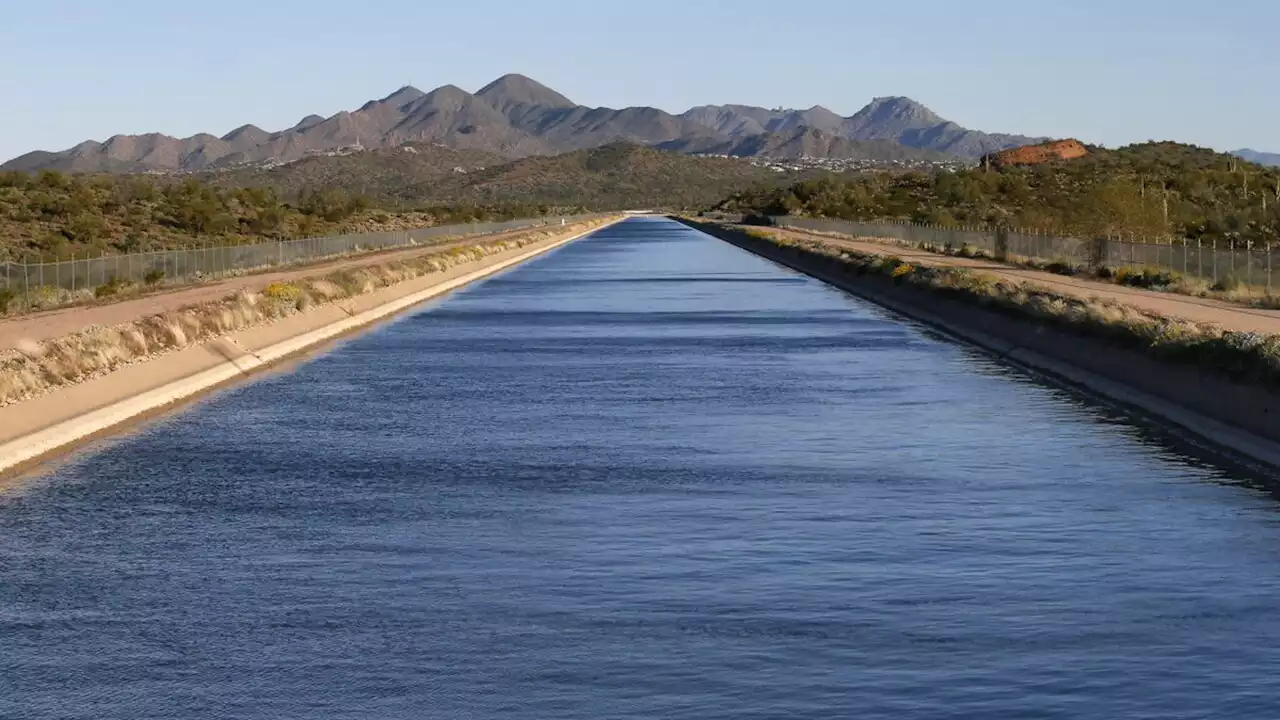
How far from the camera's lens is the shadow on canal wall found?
951 inches

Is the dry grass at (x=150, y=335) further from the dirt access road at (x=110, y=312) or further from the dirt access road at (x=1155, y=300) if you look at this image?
the dirt access road at (x=1155, y=300)

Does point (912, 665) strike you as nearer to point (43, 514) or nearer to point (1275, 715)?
point (1275, 715)

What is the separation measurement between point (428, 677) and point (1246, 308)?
123 feet

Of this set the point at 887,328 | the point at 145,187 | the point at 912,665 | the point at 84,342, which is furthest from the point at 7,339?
the point at 145,187

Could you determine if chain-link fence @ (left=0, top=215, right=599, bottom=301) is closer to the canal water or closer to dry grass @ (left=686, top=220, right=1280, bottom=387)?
dry grass @ (left=686, top=220, right=1280, bottom=387)

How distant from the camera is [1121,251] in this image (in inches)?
2643

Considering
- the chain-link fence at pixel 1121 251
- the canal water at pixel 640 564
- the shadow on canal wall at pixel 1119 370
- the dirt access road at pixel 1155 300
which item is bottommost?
the canal water at pixel 640 564

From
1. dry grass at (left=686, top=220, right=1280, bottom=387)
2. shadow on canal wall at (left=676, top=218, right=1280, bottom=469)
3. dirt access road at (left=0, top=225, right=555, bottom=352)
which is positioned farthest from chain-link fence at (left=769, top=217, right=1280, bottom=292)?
dirt access road at (left=0, top=225, right=555, bottom=352)

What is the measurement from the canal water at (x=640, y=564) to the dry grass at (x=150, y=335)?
2.08 meters

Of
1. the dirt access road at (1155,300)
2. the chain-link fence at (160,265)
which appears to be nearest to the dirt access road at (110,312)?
the chain-link fence at (160,265)

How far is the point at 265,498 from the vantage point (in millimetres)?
19312

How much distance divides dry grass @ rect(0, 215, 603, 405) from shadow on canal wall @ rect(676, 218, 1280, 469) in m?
15.7

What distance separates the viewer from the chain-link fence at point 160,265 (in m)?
58.5

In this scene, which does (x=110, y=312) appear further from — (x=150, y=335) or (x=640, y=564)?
(x=640, y=564)
